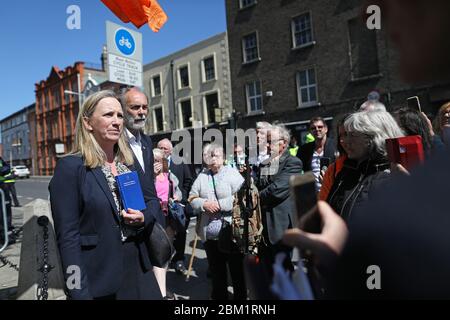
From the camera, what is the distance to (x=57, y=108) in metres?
45.6

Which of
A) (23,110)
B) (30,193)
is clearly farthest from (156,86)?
(23,110)

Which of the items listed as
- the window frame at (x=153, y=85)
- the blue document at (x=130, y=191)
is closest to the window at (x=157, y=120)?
the window frame at (x=153, y=85)

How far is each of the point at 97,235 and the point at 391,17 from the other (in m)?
1.81

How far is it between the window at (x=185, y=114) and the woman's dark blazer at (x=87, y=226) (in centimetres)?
2301

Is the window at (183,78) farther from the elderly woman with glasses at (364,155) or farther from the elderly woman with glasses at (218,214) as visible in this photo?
the elderly woman with glasses at (364,155)

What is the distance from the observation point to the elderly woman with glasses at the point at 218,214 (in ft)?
11.7

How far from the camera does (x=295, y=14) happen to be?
55.9 ft

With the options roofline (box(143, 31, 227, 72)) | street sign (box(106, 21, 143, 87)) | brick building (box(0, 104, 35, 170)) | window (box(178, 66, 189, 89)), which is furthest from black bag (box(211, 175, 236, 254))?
brick building (box(0, 104, 35, 170))

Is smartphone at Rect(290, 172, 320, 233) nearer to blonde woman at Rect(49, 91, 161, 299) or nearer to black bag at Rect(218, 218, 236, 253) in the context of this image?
blonde woman at Rect(49, 91, 161, 299)

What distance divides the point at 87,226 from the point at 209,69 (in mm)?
21950
